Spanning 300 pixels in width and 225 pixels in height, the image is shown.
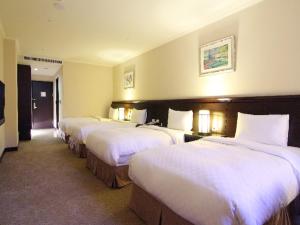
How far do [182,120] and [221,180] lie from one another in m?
2.32

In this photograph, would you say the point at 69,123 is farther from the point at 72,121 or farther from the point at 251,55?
the point at 251,55

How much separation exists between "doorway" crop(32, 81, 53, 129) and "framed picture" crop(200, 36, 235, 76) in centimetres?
749

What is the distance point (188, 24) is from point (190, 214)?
10.3 feet

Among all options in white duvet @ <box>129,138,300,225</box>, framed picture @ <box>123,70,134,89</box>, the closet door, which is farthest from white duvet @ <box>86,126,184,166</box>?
the closet door

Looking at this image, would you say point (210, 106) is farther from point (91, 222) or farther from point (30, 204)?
point (30, 204)

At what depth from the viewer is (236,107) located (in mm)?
2861

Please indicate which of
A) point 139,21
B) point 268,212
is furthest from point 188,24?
point 268,212

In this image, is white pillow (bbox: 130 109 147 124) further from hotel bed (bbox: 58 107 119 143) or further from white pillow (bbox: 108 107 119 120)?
white pillow (bbox: 108 107 119 120)

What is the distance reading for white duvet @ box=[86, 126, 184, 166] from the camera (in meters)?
2.54

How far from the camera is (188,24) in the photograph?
342 cm

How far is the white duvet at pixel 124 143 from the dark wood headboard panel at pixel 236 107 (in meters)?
0.71

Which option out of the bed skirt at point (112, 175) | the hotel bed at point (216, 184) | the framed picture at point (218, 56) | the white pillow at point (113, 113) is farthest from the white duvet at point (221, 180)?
the white pillow at point (113, 113)

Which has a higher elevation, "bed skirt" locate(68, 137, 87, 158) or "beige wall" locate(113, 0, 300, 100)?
"beige wall" locate(113, 0, 300, 100)

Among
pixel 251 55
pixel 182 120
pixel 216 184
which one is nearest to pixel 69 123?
pixel 182 120
